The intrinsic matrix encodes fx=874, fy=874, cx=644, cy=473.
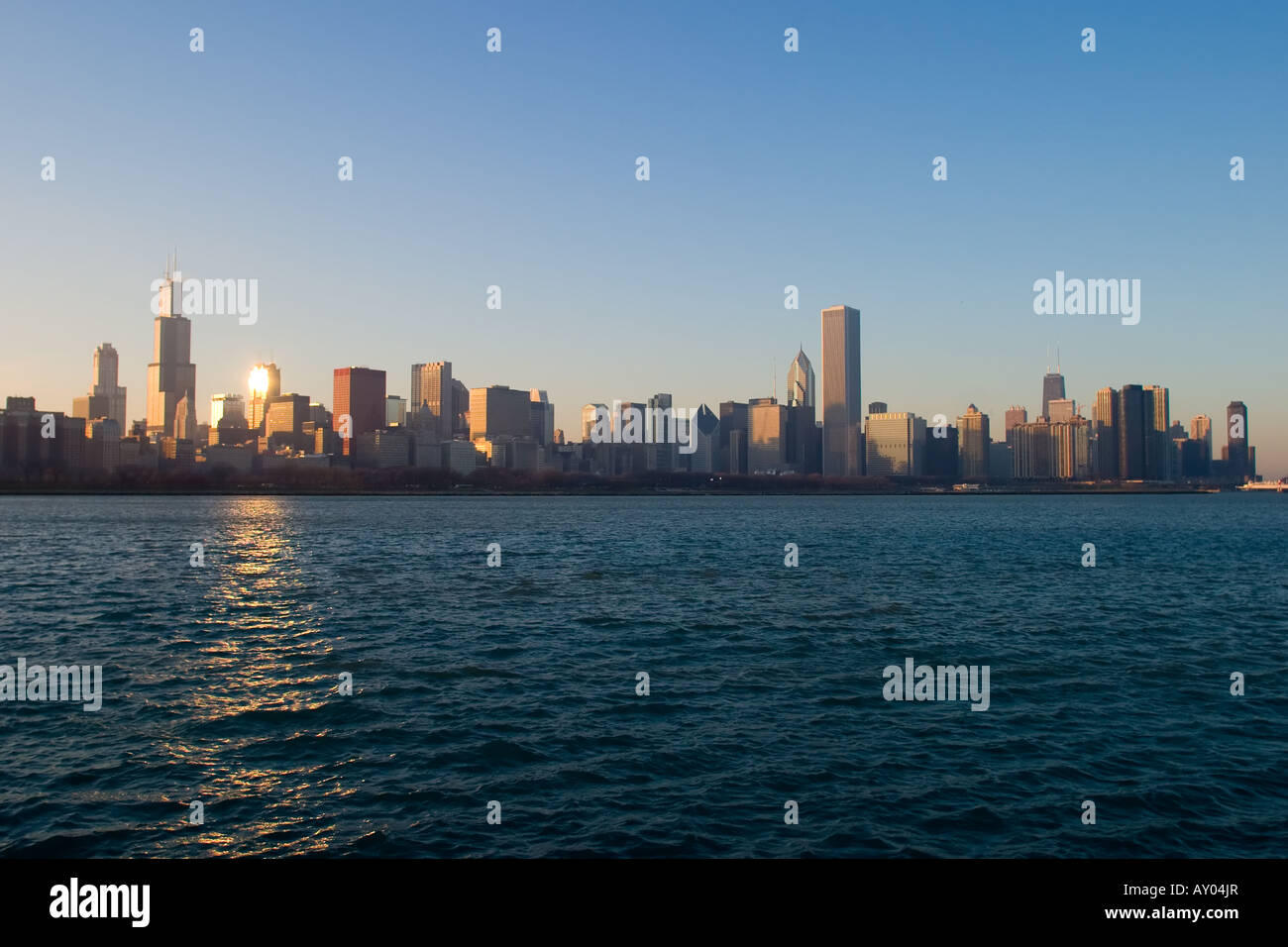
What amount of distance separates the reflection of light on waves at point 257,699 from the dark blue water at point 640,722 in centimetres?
13

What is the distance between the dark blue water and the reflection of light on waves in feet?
0.42

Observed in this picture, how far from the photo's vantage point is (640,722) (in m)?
24.5

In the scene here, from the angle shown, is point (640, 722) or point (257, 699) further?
point (257, 699)

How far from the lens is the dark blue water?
17.1 m

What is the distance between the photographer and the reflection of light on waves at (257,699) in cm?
1711

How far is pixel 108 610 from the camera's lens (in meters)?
46.2

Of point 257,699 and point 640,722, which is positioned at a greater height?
point 640,722

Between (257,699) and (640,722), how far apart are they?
12.6 meters

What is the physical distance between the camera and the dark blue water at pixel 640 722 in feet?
56.1

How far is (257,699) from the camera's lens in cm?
2769
